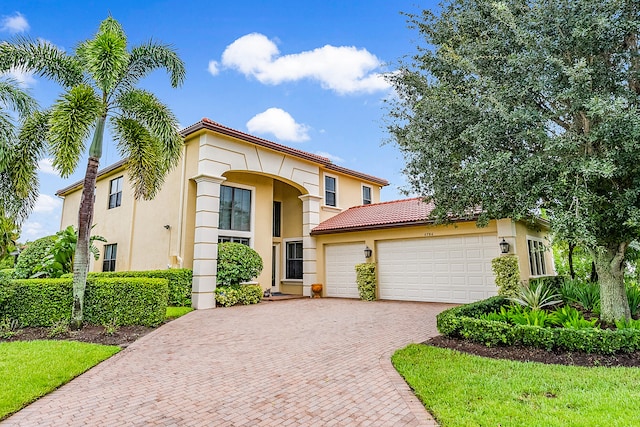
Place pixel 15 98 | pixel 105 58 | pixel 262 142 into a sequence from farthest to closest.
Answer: pixel 262 142 → pixel 15 98 → pixel 105 58

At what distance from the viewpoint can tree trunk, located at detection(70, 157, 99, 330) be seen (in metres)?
8.02

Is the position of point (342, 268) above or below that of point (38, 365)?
above

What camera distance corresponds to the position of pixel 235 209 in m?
15.0

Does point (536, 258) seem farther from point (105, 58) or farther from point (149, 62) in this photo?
point (105, 58)

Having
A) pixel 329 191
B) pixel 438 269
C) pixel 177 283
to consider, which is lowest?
pixel 177 283

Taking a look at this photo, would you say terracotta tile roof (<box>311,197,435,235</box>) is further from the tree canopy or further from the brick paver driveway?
the tree canopy

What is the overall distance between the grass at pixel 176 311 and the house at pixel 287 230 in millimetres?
601

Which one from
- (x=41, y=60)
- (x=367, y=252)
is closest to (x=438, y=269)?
(x=367, y=252)

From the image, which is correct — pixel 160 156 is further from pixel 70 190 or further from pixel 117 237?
pixel 70 190

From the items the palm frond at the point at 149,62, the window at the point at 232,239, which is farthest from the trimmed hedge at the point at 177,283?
the palm frond at the point at 149,62

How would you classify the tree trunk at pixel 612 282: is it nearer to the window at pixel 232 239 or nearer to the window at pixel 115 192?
the window at pixel 232 239

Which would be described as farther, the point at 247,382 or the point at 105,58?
the point at 105,58

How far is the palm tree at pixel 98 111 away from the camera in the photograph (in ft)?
25.3

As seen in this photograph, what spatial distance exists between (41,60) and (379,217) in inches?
482
